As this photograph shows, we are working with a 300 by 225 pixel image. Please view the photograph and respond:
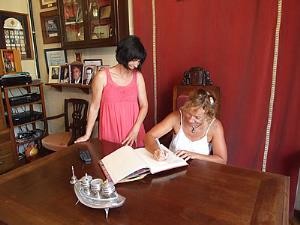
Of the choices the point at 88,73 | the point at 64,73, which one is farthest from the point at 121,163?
the point at 64,73

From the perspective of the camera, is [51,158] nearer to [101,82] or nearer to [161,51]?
[101,82]

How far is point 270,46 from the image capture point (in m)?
1.76

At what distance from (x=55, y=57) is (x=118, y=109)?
A: 1.68 metres

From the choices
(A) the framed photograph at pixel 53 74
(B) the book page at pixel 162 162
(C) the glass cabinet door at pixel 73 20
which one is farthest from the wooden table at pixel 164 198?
(A) the framed photograph at pixel 53 74

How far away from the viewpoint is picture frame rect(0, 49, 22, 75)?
9.36ft

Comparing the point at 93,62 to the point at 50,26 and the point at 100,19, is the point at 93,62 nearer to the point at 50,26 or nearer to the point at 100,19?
the point at 100,19

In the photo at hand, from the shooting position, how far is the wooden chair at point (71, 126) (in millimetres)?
2734

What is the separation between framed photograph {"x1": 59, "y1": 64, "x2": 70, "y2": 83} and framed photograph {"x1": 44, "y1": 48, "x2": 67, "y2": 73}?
0.10 m

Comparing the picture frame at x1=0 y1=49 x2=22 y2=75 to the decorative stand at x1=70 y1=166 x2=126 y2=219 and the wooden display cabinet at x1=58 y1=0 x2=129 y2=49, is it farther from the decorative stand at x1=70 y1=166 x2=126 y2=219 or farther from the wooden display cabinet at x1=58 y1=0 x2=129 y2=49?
the decorative stand at x1=70 y1=166 x2=126 y2=219

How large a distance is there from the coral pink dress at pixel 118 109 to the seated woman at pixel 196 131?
1.21 ft

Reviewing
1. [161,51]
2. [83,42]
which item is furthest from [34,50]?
[161,51]

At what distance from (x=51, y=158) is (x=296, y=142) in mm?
1607

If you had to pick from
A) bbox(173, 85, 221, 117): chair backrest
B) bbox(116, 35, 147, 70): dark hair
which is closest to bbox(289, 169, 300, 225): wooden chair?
bbox(173, 85, 221, 117): chair backrest

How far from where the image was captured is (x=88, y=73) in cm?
273
